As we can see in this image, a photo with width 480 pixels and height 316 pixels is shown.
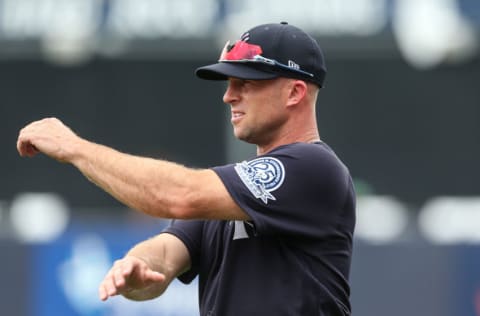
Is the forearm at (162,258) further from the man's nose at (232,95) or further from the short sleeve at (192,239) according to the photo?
the man's nose at (232,95)

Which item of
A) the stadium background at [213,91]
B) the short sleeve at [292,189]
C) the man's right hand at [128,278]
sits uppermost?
the short sleeve at [292,189]

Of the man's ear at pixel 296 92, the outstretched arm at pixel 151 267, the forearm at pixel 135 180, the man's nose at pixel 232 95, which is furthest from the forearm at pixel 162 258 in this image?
the man's ear at pixel 296 92

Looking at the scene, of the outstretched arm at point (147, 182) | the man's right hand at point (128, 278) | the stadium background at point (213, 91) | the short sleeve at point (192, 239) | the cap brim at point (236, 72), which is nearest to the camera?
the man's right hand at point (128, 278)

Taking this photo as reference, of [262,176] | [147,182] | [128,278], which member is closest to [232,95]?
[262,176]

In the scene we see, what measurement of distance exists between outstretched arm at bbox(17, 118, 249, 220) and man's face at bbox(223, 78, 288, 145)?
29 cm

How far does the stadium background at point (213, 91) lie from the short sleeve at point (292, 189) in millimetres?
7251

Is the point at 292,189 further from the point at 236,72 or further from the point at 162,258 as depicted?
the point at 162,258

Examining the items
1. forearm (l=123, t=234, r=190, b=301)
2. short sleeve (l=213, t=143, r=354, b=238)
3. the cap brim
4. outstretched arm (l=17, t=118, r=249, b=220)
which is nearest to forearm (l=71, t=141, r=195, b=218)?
outstretched arm (l=17, t=118, r=249, b=220)

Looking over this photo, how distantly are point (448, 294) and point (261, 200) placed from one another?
4.57 m

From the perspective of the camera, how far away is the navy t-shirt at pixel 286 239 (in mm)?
4445

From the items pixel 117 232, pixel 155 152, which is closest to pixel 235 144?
pixel 155 152

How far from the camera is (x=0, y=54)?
585 inches

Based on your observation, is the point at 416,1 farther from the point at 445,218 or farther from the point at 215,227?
the point at 215,227

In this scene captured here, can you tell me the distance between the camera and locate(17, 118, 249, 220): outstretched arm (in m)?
4.40
